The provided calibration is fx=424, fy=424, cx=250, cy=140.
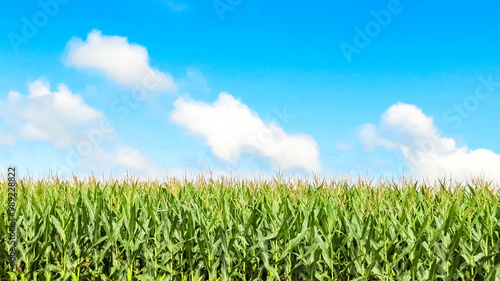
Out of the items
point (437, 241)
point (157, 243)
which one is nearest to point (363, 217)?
point (437, 241)

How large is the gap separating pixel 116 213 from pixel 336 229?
2.82m

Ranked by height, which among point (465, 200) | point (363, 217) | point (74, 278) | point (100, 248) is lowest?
point (74, 278)

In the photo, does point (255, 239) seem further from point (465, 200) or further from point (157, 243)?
point (465, 200)

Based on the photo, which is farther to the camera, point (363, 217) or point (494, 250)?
point (363, 217)

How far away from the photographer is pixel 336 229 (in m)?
5.03

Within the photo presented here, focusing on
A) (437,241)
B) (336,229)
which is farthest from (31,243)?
(437,241)

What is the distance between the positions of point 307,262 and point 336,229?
59 centimetres

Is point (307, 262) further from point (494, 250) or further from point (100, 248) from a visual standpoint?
point (100, 248)

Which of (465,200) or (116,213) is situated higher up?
(465,200)

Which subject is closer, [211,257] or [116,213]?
[211,257]

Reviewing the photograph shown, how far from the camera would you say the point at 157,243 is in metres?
5.10

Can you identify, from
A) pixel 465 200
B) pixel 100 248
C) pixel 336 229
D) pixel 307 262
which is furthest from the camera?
pixel 465 200

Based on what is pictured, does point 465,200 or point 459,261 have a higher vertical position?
point 465,200

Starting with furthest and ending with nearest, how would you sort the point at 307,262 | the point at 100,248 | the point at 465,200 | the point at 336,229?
the point at 465,200
the point at 100,248
the point at 336,229
the point at 307,262
